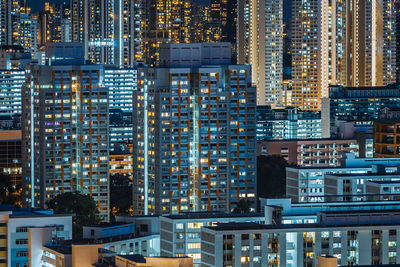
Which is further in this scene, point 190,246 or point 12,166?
point 12,166

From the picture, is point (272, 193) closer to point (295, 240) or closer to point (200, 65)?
point (200, 65)

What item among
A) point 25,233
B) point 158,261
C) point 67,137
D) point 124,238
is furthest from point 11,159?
point 158,261

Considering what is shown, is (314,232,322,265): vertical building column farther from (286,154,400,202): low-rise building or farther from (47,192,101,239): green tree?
(47,192,101,239): green tree

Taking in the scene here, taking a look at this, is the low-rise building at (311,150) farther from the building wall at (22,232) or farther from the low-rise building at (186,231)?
the building wall at (22,232)

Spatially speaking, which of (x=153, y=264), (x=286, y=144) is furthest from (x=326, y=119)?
(x=153, y=264)

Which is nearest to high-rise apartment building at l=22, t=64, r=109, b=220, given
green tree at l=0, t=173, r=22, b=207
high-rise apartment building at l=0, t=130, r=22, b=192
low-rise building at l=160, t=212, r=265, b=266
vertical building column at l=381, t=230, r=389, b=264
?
green tree at l=0, t=173, r=22, b=207

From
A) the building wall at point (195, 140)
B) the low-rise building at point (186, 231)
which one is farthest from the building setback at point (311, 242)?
the building wall at point (195, 140)
